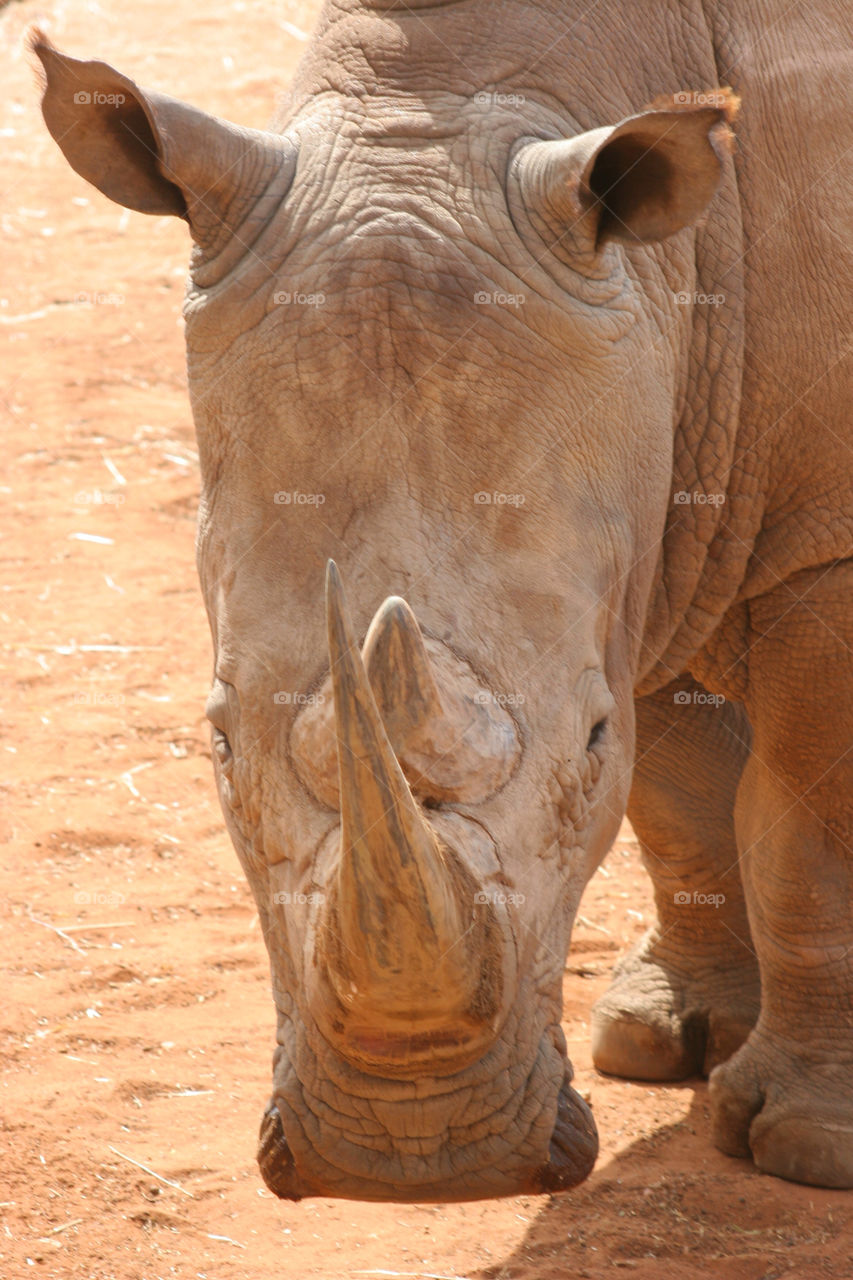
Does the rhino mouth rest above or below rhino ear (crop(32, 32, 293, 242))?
below

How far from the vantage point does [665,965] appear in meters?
5.08

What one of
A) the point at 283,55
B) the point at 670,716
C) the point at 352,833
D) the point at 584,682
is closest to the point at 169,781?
the point at 670,716

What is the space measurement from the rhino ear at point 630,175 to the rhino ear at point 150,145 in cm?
53

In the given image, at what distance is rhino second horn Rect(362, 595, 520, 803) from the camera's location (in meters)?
2.48

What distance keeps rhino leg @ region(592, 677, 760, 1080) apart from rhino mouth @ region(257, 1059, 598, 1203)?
76.9 inches

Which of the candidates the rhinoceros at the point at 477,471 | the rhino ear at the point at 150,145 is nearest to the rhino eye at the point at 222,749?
the rhinoceros at the point at 477,471

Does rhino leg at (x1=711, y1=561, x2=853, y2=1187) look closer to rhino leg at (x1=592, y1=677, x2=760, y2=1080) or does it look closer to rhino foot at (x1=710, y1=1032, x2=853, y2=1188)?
rhino foot at (x1=710, y1=1032, x2=853, y2=1188)

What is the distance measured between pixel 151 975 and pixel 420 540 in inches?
116

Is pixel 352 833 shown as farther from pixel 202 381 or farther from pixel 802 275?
pixel 802 275

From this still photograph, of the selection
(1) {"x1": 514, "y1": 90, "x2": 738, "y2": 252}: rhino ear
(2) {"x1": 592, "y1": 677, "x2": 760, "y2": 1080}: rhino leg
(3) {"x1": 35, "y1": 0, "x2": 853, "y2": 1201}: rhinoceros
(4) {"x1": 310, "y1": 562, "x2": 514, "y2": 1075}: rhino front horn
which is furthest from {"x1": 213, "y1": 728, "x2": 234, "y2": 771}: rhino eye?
(2) {"x1": 592, "y1": 677, "x2": 760, "y2": 1080}: rhino leg

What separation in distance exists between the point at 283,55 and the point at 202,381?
12.2 metres

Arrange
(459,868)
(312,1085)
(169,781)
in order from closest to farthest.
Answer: (459,868) → (312,1085) → (169,781)

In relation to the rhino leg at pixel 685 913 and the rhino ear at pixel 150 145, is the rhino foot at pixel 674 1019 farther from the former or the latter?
the rhino ear at pixel 150 145

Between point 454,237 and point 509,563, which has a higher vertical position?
point 454,237
